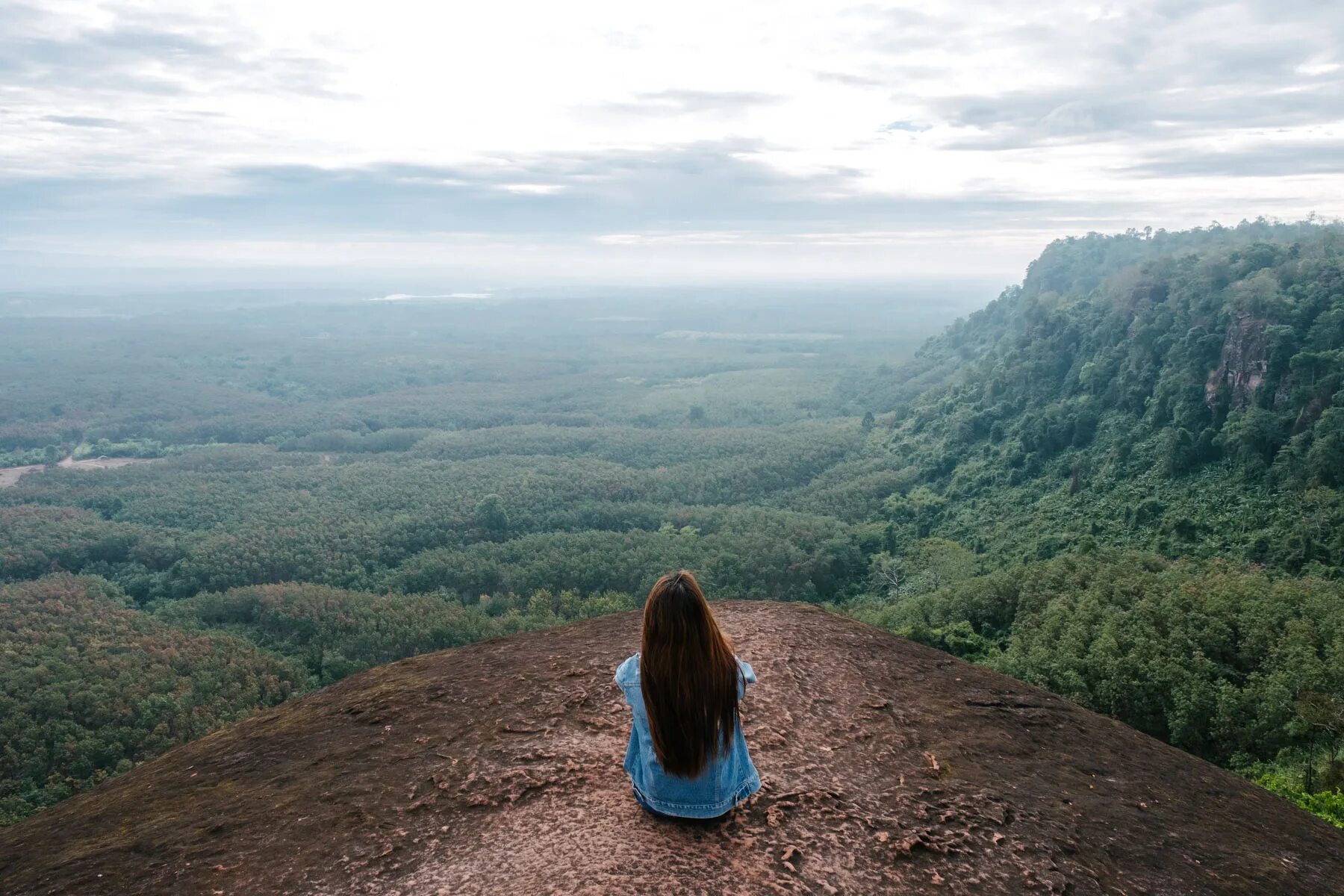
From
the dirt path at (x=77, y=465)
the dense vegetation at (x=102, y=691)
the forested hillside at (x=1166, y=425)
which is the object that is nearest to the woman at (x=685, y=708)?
the dense vegetation at (x=102, y=691)

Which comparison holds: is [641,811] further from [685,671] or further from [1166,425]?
[1166,425]

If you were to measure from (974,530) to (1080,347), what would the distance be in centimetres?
2928

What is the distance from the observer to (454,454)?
94812 mm

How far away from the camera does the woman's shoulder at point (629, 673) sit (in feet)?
21.2

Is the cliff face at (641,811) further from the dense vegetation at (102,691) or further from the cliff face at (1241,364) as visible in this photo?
the cliff face at (1241,364)

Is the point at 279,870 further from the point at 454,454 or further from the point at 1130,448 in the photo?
the point at 454,454

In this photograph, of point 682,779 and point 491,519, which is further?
point 491,519

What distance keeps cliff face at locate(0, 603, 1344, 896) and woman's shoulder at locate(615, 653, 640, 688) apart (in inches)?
71.8

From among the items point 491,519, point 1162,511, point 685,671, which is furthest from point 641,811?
point 491,519

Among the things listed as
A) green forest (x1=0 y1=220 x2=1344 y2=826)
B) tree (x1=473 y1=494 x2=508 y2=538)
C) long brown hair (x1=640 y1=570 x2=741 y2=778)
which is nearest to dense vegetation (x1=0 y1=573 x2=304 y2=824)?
green forest (x1=0 y1=220 x2=1344 y2=826)

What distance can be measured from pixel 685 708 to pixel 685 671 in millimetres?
359

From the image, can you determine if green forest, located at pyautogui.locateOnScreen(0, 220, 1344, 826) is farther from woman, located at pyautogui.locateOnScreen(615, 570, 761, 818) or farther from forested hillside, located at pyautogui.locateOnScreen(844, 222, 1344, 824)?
woman, located at pyautogui.locateOnScreen(615, 570, 761, 818)

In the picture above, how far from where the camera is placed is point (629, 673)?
652 centimetres

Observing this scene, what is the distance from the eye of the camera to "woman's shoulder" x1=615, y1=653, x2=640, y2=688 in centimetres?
647
